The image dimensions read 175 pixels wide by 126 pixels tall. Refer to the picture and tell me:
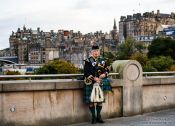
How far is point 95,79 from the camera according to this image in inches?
452

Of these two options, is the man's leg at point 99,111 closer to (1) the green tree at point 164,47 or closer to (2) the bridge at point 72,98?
(2) the bridge at point 72,98

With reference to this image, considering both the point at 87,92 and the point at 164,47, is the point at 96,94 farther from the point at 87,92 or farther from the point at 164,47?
the point at 164,47

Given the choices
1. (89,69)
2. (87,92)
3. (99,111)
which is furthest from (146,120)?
(89,69)

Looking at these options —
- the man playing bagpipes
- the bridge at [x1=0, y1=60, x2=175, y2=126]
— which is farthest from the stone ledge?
the man playing bagpipes

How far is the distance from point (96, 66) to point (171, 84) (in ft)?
12.6

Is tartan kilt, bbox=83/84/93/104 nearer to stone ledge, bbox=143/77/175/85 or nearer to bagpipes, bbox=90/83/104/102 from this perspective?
bagpipes, bbox=90/83/104/102

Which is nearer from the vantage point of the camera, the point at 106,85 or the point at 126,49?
the point at 106,85

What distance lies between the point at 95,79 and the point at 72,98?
825mm

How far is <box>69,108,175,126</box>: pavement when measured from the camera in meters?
11.7

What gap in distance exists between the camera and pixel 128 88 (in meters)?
13.0

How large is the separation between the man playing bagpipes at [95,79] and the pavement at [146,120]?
50cm

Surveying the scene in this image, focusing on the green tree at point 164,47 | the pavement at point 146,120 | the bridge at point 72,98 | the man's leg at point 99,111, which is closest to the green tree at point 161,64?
the green tree at point 164,47

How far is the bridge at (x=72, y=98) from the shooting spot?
1089cm

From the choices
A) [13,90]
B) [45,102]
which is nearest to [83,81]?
[45,102]
